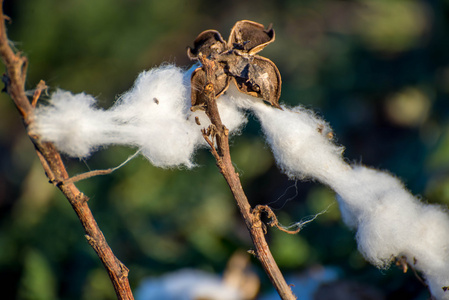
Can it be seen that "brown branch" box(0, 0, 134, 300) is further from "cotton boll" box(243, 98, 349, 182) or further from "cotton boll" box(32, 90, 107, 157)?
"cotton boll" box(243, 98, 349, 182)

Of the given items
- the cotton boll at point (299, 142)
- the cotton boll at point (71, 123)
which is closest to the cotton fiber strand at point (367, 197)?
the cotton boll at point (299, 142)

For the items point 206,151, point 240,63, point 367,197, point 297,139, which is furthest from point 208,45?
point 206,151

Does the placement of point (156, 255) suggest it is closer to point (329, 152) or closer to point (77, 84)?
point (329, 152)

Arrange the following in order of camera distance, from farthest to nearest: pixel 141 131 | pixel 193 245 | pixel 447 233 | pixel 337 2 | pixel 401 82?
pixel 337 2
pixel 401 82
pixel 193 245
pixel 447 233
pixel 141 131

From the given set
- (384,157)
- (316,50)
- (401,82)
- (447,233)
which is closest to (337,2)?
(316,50)

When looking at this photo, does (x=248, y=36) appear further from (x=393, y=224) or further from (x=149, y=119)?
(x=393, y=224)

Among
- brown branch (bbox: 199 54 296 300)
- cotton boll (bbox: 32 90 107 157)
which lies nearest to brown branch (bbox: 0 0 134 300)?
cotton boll (bbox: 32 90 107 157)
